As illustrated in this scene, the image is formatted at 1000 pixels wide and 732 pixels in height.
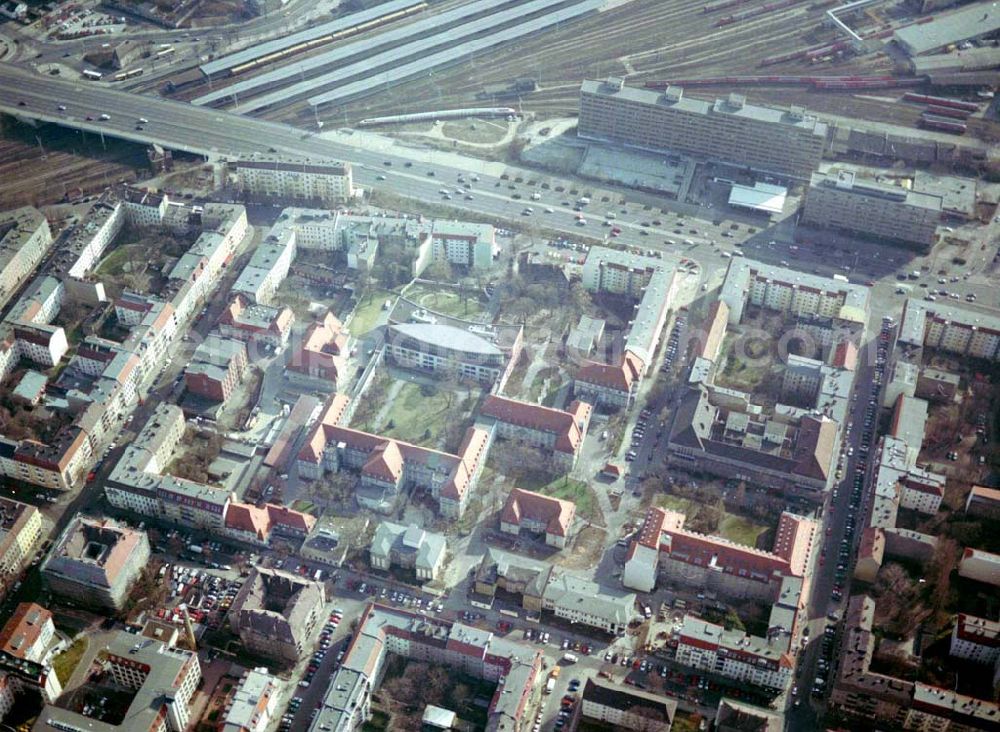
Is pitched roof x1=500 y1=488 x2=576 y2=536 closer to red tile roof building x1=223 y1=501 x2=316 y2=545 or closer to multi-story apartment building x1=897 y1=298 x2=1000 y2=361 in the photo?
red tile roof building x1=223 y1=501 x2=316 y2=545

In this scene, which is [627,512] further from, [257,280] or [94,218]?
[94,218]

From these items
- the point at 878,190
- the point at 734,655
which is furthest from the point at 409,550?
the point at 878,190

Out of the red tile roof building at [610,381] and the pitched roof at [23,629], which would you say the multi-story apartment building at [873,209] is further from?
the pitched roof at [23,629]

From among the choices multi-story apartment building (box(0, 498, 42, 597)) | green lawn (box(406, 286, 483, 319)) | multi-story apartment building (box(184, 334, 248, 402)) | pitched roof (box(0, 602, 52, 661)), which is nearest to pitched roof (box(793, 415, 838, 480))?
green lawn (box(406, 286, 483, 319))

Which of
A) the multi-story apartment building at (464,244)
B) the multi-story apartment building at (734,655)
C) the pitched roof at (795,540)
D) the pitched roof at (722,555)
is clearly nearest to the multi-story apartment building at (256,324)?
the multi-story apartment building at (464,244)

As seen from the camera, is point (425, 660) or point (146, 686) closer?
point (146, 686)

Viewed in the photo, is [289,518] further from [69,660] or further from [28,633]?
[28,633]
